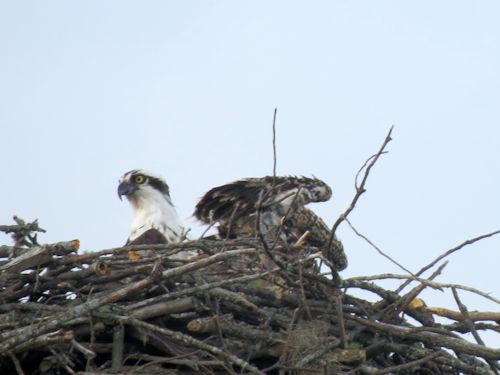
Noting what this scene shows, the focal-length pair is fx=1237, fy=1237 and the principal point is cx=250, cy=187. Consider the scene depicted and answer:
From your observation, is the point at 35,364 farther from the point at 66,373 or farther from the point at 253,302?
the point at 253,302

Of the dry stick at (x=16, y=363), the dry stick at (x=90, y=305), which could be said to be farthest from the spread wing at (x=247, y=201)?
the dry stick at (x=16, y=363)

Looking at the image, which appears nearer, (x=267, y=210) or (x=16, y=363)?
(x=16, y=363)

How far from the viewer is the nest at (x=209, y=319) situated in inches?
232

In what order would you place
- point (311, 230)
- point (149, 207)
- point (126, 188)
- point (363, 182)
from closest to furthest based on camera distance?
point (363, 182) < point (311, 230) < point (149, 207) < point (126, 188)

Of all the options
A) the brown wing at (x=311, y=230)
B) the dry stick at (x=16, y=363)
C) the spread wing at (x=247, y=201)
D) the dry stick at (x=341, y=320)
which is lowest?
the dry stick at (x=16, y=363)

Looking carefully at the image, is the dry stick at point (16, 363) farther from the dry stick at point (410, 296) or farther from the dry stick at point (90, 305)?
the dry stick at point (410, 296)

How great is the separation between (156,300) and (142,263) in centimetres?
53

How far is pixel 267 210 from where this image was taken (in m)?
8.06

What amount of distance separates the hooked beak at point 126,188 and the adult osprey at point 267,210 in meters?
1.69

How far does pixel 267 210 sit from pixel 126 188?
1.92 m

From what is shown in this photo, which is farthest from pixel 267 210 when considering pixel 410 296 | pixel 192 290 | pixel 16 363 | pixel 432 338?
pixel 16 363

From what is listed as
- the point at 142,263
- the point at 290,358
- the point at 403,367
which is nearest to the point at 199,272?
the point at 142,263

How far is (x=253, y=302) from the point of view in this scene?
652 centimetres

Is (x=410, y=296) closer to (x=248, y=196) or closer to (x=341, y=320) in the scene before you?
(x=341, y=320)
